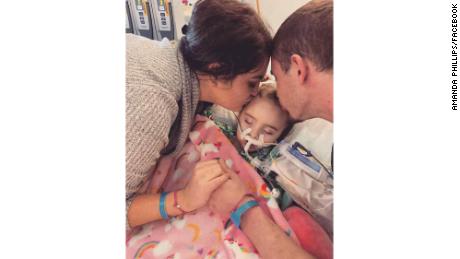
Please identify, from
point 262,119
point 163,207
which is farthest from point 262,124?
point 163,207

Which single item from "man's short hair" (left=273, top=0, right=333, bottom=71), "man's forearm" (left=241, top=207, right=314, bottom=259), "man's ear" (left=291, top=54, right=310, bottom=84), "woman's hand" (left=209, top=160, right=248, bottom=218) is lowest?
"man's forearm" (left=241, top=207, right=314, bottom=259)

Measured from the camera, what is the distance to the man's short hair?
1.80 ft

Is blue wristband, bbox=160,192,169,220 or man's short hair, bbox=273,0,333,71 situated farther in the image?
blue wristband, bbox=160,192,169,220

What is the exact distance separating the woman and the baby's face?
0.07 feet

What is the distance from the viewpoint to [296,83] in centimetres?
61

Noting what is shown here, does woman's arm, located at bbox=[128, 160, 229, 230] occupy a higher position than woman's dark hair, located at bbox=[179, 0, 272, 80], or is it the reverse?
woman's dark hair, located at bbox=[179, 0, 272, 80]

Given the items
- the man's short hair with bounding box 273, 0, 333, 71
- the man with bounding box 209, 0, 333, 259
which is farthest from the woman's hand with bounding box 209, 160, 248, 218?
the man's short hair with bounding box 273, 0, 333, 71

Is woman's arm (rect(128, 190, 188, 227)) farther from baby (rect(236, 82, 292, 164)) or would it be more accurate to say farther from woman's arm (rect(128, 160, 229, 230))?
baby (rect(236, 82, 292, 164))

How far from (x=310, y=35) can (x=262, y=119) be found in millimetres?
174

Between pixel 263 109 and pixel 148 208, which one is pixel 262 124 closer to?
pixel 263 109
